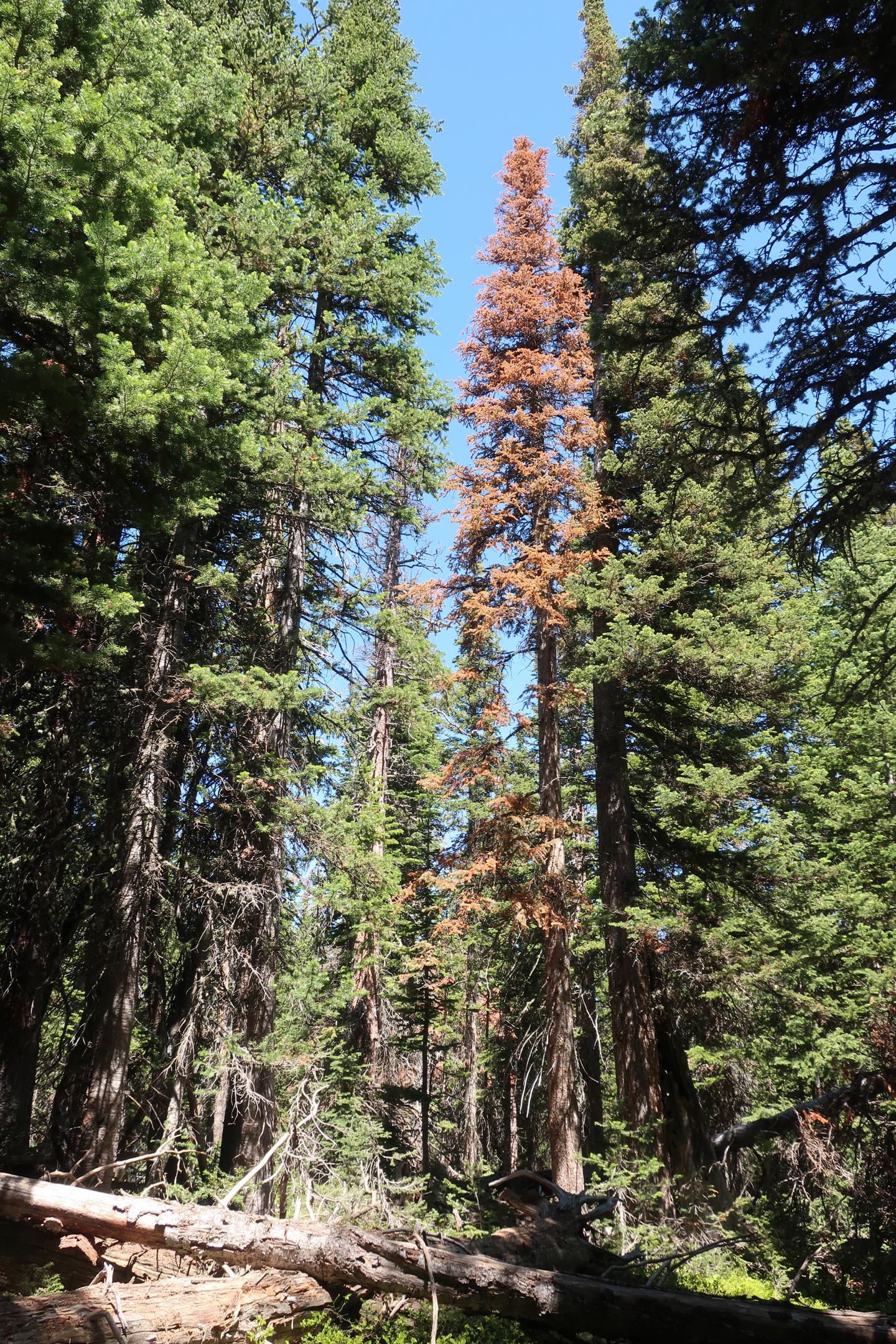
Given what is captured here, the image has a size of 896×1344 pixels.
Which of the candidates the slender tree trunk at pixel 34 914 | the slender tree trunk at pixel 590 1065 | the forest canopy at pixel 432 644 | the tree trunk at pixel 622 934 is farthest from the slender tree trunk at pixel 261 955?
the slender tree trunk at pixel 590 1065

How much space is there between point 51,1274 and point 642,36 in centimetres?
1200

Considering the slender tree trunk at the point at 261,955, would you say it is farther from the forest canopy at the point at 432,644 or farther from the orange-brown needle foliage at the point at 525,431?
the orange-brown needle foliage at the point at 525,431

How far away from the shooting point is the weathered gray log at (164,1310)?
417 cm

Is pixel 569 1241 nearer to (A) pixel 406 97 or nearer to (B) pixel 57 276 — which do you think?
(B) pixel 57 276

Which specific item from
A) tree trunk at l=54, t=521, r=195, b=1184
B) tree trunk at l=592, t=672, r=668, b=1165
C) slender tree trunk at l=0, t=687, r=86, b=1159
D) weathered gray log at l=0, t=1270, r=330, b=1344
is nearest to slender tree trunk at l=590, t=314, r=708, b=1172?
tree trunk at l=592, t=672, r=668, b=1165

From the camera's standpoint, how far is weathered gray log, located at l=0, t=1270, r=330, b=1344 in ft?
13.7

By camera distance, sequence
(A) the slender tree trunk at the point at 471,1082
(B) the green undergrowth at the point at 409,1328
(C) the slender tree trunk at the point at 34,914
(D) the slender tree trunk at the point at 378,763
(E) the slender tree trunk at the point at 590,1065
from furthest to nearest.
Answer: (A) the slender tree trunk at the point at 471,1082, (E) the slender tree trunk at the point at 590,1065, (D) the slender tree trunk at the point at 378,763, (C) the slender tree trunk at the point at 34,914, (B) the green undergrowth at the point at 409,1328

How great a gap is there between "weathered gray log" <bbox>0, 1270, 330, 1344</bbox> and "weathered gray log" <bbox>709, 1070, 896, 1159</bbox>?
20.8 feet

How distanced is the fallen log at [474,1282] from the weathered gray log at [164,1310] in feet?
0.42

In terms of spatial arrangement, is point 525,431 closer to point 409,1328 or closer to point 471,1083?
point 409,1328

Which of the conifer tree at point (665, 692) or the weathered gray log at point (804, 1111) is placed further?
the conifer tree at point (665, 692)

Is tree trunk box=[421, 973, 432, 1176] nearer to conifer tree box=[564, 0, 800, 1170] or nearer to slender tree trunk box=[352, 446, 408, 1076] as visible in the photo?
slender tree trunk box=[352, 446, 408, 1076]

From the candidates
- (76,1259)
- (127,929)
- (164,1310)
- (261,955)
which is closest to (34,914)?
(127,929)

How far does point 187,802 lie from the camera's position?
416 inches
